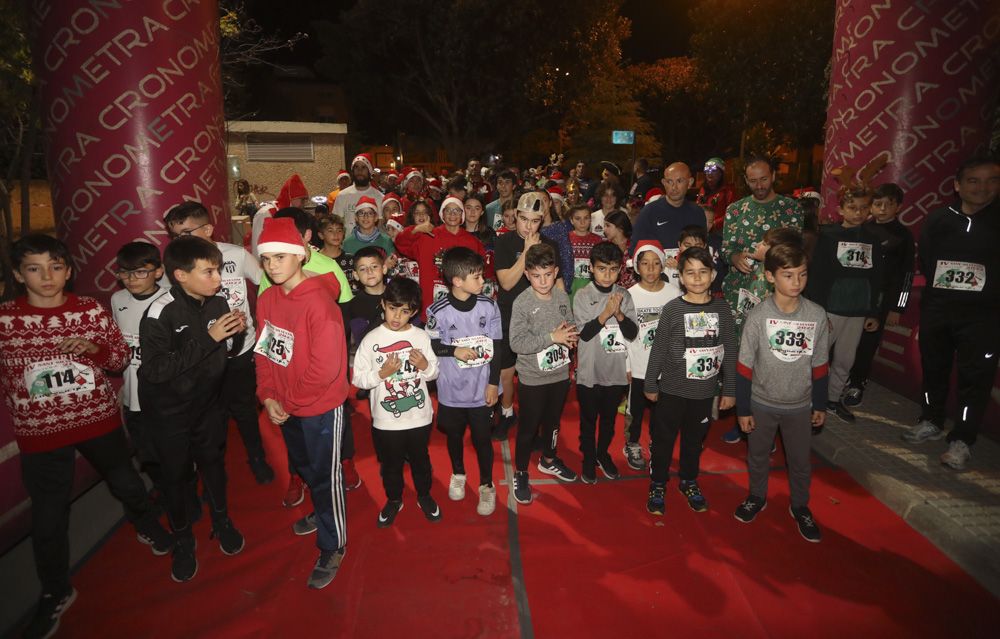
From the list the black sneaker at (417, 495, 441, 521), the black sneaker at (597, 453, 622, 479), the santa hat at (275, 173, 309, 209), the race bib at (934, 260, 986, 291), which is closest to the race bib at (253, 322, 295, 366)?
the black sneaker at (417, 495, 441, 521)

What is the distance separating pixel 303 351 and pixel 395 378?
0.68 meters

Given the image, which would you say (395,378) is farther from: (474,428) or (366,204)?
(366,204)

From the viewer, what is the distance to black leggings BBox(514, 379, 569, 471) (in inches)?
165

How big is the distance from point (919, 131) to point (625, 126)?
27.2m

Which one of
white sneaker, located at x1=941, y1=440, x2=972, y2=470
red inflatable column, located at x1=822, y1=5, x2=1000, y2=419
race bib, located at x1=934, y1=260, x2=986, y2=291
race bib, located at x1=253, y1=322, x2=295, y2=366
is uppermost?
red inflatable column, located at x1=822, y1=5, x2=1000, y2=419

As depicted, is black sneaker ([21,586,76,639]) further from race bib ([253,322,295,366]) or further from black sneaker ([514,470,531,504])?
A: black sneaker ([514,470,531,504])

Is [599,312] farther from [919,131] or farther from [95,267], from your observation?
[919,131]

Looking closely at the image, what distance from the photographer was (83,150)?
4.53 meters

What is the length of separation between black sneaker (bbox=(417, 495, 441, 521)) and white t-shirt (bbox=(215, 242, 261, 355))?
5.73 ft

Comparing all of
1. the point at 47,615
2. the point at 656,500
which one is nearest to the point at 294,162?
the point at 47,615

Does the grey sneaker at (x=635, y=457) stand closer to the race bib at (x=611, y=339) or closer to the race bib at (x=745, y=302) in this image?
the race bib at (x=611, y=339)

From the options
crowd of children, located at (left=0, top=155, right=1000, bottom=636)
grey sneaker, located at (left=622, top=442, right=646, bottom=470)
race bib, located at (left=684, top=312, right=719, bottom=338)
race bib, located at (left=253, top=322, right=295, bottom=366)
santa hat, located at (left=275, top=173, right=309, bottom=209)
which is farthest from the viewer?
santa hat, located at (left=275, top=173, right=309, bottom=209)

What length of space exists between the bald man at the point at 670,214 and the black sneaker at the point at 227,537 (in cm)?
417

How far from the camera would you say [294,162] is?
16875 millimetres
